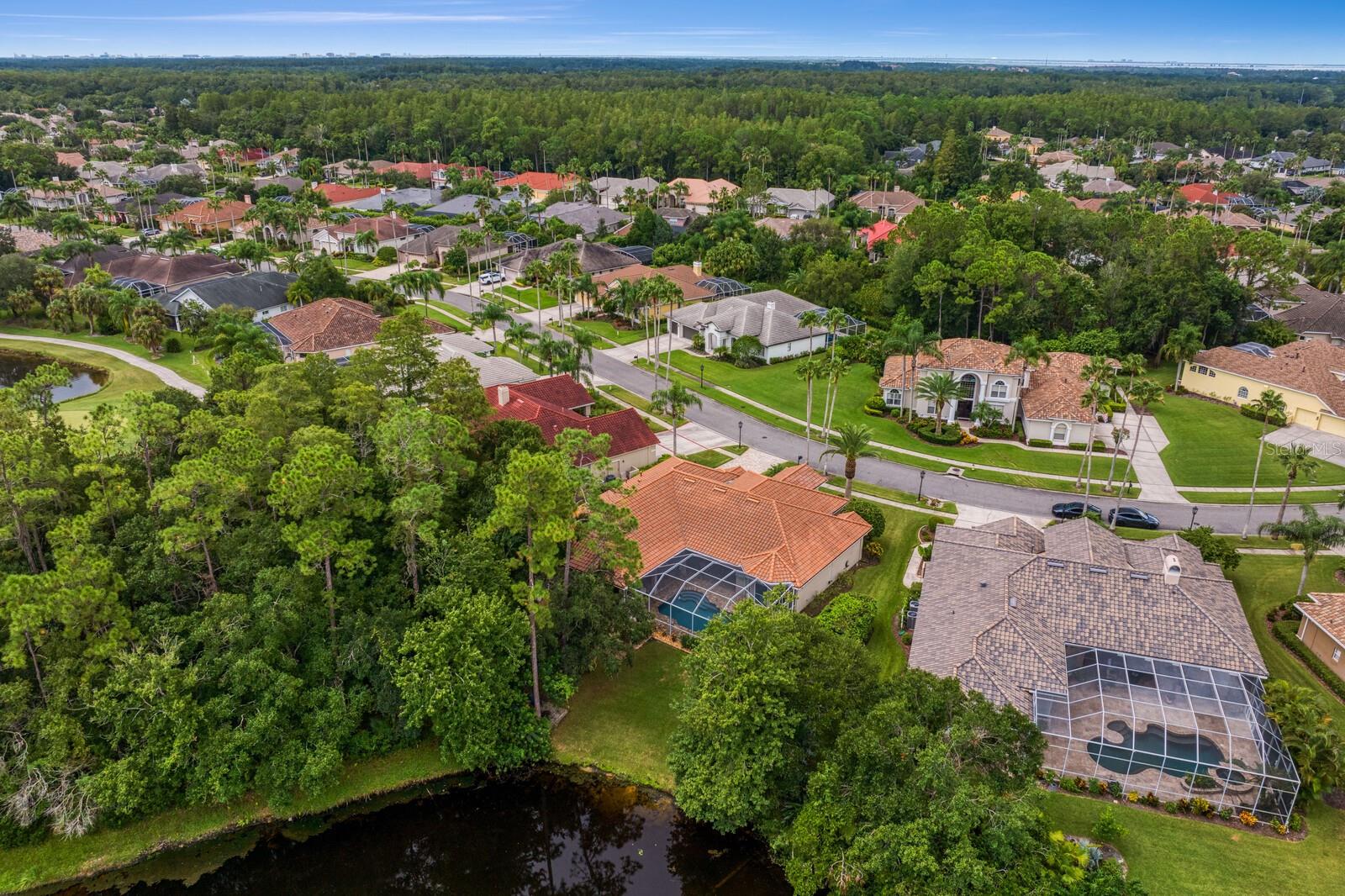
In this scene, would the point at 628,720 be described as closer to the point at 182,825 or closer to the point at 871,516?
the point at 182,825

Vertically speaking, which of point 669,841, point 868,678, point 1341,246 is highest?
point 1341,246

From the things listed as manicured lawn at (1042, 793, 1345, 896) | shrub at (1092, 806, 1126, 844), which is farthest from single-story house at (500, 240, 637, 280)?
shrub at (1092, 806, 1126, 844)

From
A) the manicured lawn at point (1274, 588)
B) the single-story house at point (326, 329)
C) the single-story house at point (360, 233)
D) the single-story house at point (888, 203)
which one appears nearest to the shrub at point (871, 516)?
the manicured lawn at point (1274, 588)

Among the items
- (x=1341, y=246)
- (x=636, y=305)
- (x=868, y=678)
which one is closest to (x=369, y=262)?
(x=636, y=305)

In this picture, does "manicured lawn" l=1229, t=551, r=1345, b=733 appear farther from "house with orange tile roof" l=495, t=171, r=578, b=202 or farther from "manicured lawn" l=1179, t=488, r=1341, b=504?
"house with orange tile roof" l=495, t=171, r=578, b=202

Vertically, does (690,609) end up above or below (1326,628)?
below

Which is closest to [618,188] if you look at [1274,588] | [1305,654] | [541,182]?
[541,182]

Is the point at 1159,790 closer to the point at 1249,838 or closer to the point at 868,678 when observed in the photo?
the point at 1249,838

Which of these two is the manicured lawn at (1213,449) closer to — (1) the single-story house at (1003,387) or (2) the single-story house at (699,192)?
(1) the single-story house at (1003,387)
